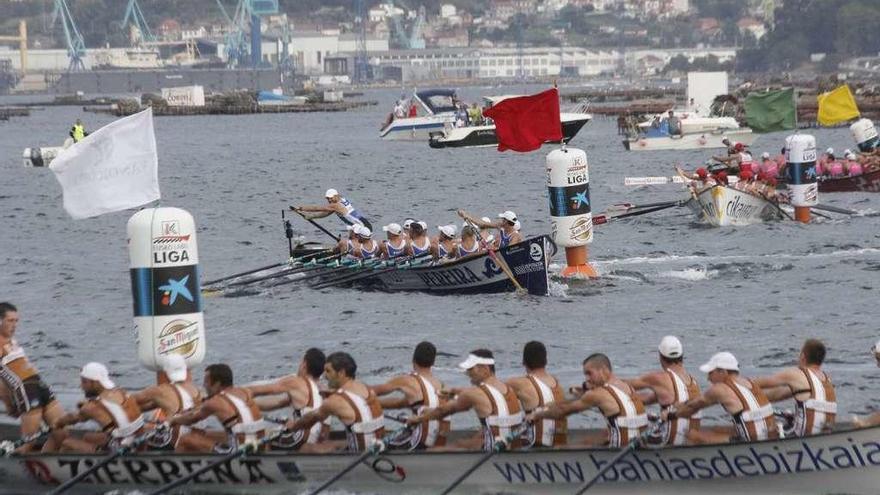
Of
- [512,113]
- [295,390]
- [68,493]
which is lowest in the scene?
[68,493]

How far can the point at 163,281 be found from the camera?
1966cm

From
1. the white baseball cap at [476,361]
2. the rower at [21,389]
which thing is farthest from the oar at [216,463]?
the white baseball cap at [476,361]

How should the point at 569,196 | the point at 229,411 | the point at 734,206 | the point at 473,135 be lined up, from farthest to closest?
1. the point at 473,135
2. the point at 734,206
3. the point at 569,196
4. the point at 229,411

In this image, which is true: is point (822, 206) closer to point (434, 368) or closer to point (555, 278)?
point (555, 278)

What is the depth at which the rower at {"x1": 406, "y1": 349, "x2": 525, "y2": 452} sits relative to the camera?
17438mm

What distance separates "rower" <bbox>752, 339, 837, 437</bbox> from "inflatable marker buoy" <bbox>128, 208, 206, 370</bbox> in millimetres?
6616

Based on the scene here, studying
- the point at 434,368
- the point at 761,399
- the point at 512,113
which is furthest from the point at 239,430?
the point at 512,113

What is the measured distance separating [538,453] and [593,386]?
0.87 metres

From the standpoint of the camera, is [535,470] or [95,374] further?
[95,374]

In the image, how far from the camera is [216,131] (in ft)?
401

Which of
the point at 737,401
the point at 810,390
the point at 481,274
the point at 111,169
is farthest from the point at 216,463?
the point at 481,274

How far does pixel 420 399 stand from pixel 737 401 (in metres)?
3.39

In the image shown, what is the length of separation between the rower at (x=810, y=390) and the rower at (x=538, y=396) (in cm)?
205

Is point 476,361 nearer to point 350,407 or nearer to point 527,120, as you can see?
point 350,407
